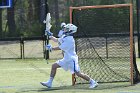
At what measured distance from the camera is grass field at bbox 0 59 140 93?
12.7 meters

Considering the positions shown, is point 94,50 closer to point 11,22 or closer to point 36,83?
point 36,83

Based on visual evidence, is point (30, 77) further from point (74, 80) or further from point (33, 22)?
point (33, 22)

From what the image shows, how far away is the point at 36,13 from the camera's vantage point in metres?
26.8

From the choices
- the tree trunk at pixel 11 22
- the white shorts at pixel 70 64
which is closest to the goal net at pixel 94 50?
the white shorts at pixel 70 64

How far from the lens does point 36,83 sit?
1441 centimetres

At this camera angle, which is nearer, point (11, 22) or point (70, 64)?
point (70, 64)

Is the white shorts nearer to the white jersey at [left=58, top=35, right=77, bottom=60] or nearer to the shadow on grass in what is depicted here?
the white jersey at [left=58, top=35, right=77, bottom=60]

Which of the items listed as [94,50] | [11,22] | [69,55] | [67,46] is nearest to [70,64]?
[69,55]

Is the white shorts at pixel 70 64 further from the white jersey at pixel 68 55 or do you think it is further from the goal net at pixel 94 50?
the goal net at pixel 94 50

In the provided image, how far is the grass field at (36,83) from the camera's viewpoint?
12.7 m

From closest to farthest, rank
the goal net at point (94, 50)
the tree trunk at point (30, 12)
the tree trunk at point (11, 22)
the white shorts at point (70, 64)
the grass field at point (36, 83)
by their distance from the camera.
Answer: the grass field at point (36, 83), the white shorts at point (70, 64), the goal net at point (94, 50), the tree trunk at point (11, 22), the tree trunk at point (30, 12)

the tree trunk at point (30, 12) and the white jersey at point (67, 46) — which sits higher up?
the tree trunk at point (30, 12)

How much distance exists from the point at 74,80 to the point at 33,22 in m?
14.3

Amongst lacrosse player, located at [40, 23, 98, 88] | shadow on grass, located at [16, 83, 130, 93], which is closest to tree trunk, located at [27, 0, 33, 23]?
shadow on grass, located at [16, 83, 130, 93]
